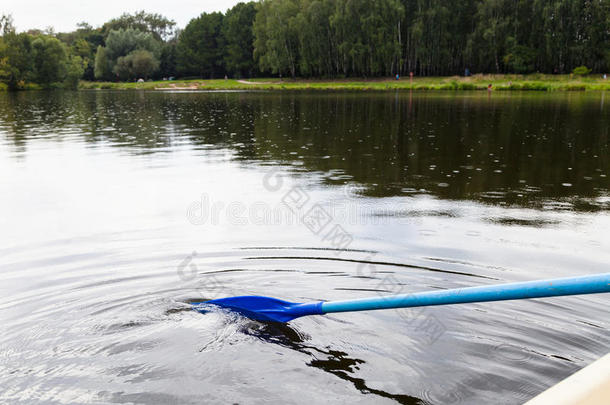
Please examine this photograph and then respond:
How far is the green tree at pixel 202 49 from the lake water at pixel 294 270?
98.1 meters

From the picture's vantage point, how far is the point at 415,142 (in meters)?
18.3

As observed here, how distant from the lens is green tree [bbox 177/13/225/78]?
107750mm

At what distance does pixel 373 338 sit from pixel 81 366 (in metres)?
2.74

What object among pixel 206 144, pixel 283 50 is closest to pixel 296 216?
pixel 206 144

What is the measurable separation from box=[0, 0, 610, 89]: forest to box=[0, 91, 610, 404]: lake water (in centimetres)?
6164

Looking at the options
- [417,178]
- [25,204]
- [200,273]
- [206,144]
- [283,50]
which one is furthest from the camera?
[283,50]

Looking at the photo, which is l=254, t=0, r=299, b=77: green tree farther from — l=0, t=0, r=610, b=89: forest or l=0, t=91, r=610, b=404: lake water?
l=0, t=91, r=610, b=404: lake water

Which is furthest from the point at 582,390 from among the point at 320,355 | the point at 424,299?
the point at 320,355

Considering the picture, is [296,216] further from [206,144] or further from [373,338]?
[206,144]

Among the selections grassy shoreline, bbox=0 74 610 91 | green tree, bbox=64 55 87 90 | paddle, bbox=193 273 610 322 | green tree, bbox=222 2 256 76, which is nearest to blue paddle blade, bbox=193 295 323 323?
paddle, bbox=193 273 610 322

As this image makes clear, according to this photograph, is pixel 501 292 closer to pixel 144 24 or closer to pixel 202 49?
pixel 202 49

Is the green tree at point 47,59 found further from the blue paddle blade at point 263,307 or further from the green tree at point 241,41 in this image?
the blue paddle blade at point 263,307

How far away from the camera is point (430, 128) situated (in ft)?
72.7

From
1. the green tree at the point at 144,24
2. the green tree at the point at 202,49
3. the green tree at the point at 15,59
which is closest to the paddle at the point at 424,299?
the green tree at the point at 15,59
